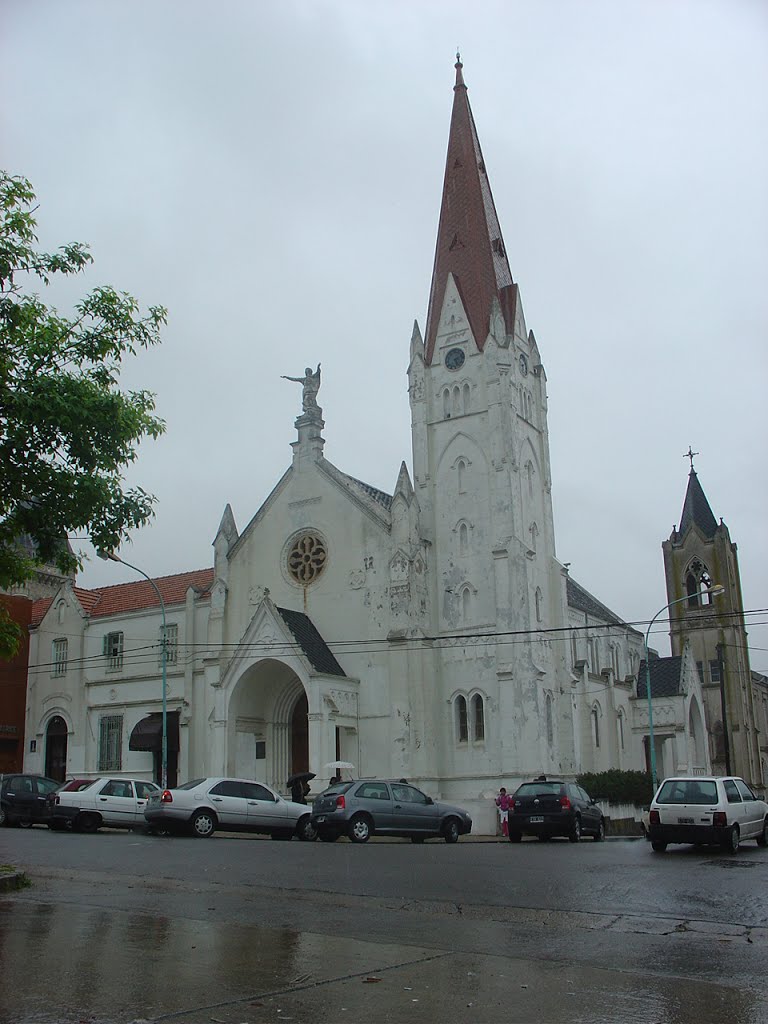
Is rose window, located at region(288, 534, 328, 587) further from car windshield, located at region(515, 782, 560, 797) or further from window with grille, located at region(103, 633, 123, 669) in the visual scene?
car windshield, located at region(515, 782, 560, 797)

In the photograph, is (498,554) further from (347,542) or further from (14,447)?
(14,447)

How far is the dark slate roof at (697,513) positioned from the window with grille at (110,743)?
39.8 metres

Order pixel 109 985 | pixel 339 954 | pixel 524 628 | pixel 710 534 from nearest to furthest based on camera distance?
1. pixel 109 985
2. pixel 339 954
3. pixel 524 628
4. pixel 710 534

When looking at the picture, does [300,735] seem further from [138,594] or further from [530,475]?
[530,475]

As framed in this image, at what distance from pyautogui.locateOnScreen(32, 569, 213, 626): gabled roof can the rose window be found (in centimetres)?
455

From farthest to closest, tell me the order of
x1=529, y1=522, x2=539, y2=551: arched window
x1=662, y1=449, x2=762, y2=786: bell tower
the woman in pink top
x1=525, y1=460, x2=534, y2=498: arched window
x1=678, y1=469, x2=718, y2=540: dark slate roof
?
x1=678, y1=469, x2=718, y2=540: dark slate roof
x1=662, y1=449, x2=762, y2=786: bell tower
x1=525, y1=460, x2=534, y2=498: arched window
x1=529, y1=522, x2=539, y2=551: arched window
the woman in pink top

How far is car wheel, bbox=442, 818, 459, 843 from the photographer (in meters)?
25.5

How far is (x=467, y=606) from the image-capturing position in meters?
38.4

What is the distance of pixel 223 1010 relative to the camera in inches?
274

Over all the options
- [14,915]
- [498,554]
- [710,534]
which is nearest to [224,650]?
[498,554]

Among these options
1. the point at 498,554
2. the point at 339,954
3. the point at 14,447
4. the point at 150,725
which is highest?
the point at 498,554

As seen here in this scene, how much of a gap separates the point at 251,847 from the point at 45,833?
8178mm

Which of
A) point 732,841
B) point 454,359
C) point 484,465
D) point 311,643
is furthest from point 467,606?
point 732,841

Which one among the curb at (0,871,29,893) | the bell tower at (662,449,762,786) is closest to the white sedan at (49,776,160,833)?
the curb at (0,871,29,893)
